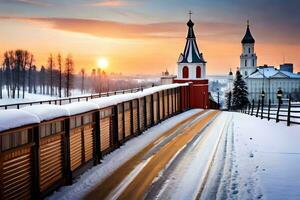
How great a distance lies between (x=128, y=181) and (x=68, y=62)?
10952 cm

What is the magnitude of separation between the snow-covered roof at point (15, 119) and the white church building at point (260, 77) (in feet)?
510

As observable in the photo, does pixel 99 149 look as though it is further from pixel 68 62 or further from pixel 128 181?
pixel 68 62

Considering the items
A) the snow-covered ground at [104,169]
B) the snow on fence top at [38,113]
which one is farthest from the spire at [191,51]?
the snow on fence top at [38,113]

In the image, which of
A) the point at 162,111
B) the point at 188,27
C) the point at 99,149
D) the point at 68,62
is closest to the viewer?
the point at 99,149

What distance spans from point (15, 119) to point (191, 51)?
214 feet

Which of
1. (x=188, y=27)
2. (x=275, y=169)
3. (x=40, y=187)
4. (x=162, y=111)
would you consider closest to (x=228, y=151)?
(x=275, y=169)

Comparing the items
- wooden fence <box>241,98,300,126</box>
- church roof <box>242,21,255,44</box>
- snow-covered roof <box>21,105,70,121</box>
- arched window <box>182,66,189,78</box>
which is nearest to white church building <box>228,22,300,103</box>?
church roof <box>242,21,255,44</box>

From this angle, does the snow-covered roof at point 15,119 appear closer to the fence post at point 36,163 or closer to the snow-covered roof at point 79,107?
the fence post at point 36,163

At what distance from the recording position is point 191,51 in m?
73.6

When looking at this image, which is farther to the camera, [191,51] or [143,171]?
[191,51]

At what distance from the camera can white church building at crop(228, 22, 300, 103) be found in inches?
6496

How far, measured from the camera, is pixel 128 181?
13430 mm

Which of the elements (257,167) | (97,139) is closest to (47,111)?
(97,139)

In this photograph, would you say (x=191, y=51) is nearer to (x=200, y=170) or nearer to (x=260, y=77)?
(x=200, y=170)
